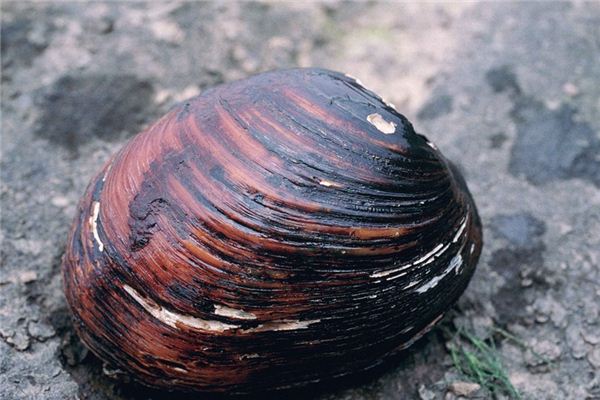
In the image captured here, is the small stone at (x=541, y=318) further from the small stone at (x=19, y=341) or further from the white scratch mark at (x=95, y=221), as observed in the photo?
the small stone at (x=19, y=341)

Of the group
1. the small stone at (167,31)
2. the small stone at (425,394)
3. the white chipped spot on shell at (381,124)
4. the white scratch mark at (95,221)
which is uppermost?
the white chipped spot on shell at (381,124)

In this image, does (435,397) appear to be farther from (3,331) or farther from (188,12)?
(188,12)

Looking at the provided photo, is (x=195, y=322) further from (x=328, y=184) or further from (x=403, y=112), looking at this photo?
(x=403, y=112)

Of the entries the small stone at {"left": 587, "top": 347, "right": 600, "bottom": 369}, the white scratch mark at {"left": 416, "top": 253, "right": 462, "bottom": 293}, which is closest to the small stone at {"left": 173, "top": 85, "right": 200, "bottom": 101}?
the white scratch mark at {"left": 416, "top": 253, "right": 462, "bottom": 293}

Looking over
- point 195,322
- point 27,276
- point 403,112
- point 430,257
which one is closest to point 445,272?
point 430,257

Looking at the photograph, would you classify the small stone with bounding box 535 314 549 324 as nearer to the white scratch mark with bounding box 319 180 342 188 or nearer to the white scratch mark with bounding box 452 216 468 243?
the white scratch mark with bounding box 452 216 468 243

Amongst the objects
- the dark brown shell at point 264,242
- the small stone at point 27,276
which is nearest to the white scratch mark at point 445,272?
the dark brown shell at point 264,242
